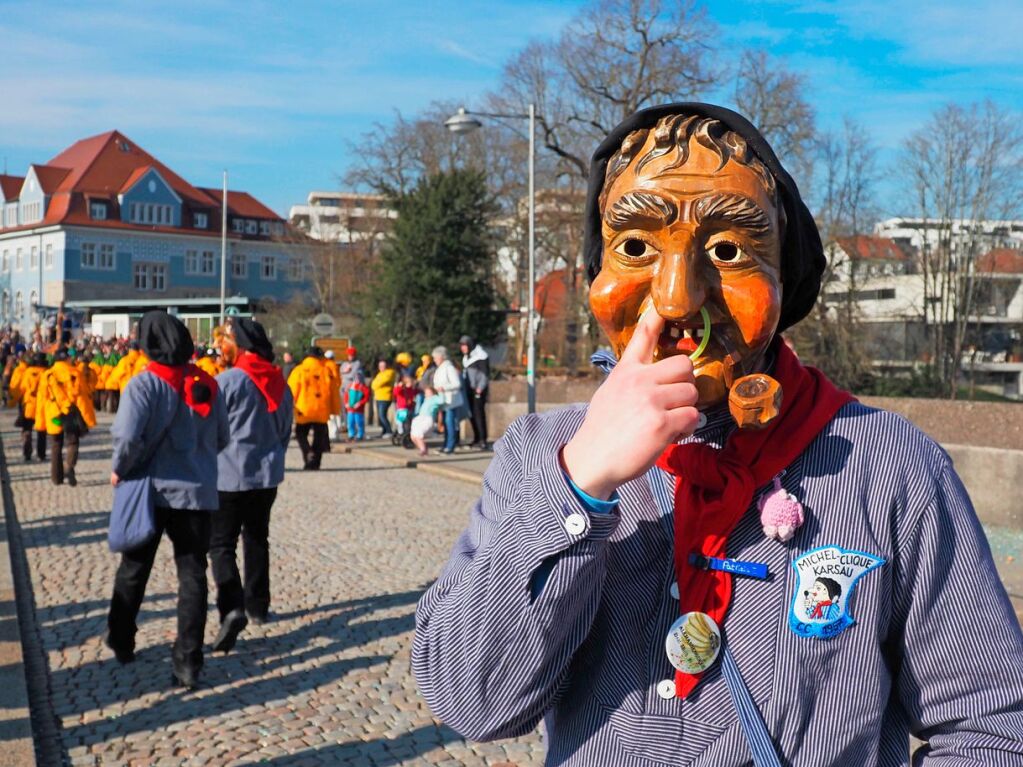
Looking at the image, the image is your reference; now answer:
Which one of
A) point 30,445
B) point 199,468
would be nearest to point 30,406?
point 30,445

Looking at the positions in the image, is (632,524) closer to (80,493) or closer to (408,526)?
(408,526)

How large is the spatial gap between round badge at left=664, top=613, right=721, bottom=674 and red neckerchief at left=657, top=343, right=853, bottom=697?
0.04ft

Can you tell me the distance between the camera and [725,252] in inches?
59.5

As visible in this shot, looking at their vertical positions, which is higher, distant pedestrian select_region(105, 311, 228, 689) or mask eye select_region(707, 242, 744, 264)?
mask eye select_region(707, 242, 744, 264)

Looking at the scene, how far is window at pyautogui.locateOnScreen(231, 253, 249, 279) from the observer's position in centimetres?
7619

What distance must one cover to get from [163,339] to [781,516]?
566 cm

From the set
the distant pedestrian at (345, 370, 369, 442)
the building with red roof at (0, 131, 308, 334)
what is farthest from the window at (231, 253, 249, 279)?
the distant pedestrian at (345, 370, 369, 442)

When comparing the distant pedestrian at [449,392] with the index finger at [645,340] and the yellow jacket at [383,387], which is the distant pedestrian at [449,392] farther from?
the index finger at [645,340]

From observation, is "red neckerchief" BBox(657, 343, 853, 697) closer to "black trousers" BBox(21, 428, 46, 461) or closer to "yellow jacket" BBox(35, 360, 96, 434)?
"yellow jacket" BBox(35, 360, 96, 434)

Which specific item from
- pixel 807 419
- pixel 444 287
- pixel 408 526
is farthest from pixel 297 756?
pixel 444 287

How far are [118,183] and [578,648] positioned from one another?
254ft

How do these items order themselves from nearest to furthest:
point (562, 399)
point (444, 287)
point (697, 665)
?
point (697, 665)
point (562, 399)
point (444, 287)

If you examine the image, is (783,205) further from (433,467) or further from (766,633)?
(433,467)

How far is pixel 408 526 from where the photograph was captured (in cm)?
1145
